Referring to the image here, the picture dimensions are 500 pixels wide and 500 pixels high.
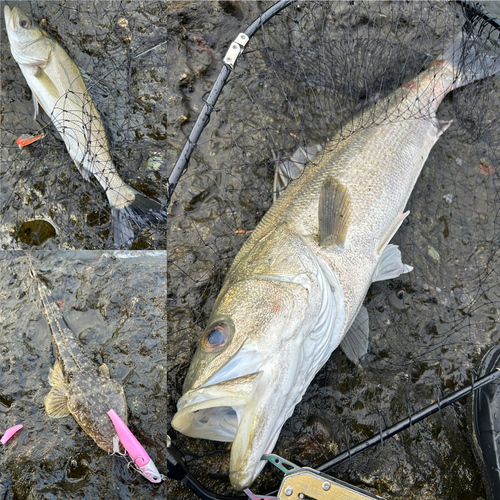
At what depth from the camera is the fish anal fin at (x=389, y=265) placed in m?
3.07

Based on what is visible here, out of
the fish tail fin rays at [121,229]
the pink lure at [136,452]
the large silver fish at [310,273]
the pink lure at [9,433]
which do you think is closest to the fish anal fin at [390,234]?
the large silver fish at [310,273]

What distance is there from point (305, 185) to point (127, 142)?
5.05 ft

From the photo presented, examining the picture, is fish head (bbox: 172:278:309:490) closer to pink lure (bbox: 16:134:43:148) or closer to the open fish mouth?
the open fish mouth

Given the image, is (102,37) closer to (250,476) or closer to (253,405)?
(253,405)

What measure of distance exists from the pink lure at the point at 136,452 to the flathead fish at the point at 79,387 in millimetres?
128

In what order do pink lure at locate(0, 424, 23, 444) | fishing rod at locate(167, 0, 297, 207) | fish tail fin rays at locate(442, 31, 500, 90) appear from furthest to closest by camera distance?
fish tail fin rays at locate(442, 31, 500, 90) < pink lure at locate(0, 424, 23, 444) < fishing rod at locate(167, 0, 297, 207)

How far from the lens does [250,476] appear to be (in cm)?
218

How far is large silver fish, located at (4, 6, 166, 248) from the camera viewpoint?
3174mm

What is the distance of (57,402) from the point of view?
3.06m

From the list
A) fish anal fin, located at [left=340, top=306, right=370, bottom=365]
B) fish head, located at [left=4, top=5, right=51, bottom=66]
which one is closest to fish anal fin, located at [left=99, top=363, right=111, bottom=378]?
fish anal fin, located at [left=340, top=306, right=370, bottom=365]

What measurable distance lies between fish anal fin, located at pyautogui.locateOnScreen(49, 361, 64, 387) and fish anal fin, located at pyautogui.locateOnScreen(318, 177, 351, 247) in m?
2.11

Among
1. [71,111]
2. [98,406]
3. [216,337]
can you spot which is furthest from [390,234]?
[71,111]

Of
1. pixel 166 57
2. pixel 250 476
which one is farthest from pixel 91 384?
pixel 166 57

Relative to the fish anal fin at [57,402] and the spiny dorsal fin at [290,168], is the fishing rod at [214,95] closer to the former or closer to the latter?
the spiny dorsal fin at [290,168]
